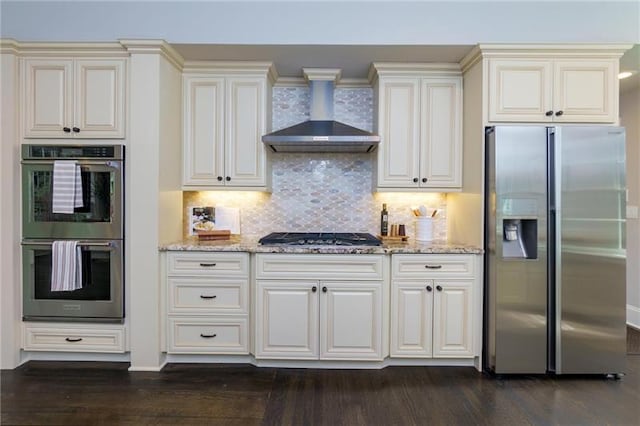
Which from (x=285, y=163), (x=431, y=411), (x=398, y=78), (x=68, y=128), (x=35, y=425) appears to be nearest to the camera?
(x=35, y=425)

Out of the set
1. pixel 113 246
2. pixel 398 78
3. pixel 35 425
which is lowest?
pixel 35 425

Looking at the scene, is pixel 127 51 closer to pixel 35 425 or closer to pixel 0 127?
pixel 0 127

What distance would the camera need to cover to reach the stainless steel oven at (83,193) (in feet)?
8.39

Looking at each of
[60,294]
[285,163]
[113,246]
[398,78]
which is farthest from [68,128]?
[398,78]

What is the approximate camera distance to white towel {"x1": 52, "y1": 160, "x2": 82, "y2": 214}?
98.8 inches

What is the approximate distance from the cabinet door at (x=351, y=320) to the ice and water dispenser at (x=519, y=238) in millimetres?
937

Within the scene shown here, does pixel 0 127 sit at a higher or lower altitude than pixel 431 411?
higher

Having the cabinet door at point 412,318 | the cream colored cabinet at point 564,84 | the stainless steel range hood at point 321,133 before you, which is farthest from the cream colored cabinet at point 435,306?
the cream colored cabinet at point 564,84

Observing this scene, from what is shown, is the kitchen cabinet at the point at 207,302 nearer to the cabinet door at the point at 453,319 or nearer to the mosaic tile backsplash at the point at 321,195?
the mosaic tile backsplash at the point at 321,195

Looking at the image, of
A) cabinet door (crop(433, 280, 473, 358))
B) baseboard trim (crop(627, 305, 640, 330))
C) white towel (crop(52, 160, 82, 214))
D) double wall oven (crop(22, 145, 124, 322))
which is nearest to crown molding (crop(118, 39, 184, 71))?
double wall oven (crop(22, 145, 124, 322))

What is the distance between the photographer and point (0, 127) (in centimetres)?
253

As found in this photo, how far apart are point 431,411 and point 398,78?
240 cm

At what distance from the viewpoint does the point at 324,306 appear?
2.57 meters

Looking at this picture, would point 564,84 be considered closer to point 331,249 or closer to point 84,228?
point 331,249
